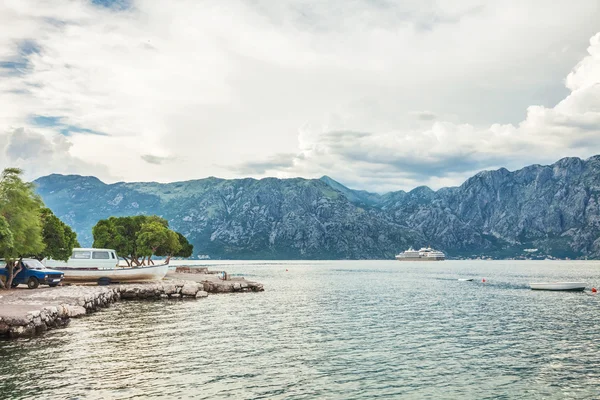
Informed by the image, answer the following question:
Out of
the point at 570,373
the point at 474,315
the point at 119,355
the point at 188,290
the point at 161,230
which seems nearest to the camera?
the point at 570,373

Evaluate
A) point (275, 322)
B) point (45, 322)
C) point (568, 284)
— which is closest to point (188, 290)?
point (275, 322)

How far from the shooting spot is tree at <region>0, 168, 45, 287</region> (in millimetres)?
48906

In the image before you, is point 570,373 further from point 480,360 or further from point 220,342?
point 220,342

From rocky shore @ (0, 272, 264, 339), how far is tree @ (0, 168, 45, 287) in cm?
441

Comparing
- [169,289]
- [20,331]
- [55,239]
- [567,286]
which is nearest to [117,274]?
[169,289]

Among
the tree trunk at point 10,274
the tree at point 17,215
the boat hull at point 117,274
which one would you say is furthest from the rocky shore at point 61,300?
the boat hull at point 117,274

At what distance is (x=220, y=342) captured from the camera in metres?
31.8

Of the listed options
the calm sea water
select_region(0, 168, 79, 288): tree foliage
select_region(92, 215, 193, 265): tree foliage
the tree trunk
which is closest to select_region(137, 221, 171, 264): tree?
select_region(92, 215, 193, 265): tree foliage

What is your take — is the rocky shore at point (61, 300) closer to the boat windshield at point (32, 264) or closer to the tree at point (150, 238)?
the boat windshield at point (32, 264)

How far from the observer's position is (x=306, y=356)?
27359 millimetres

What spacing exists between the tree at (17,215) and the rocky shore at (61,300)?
4.41 meters

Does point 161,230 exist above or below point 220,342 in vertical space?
above

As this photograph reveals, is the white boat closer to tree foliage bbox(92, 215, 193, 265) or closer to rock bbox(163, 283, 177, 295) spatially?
rock bbox(163, 283, 177, 295)

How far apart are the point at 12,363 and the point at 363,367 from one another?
18.8 m
